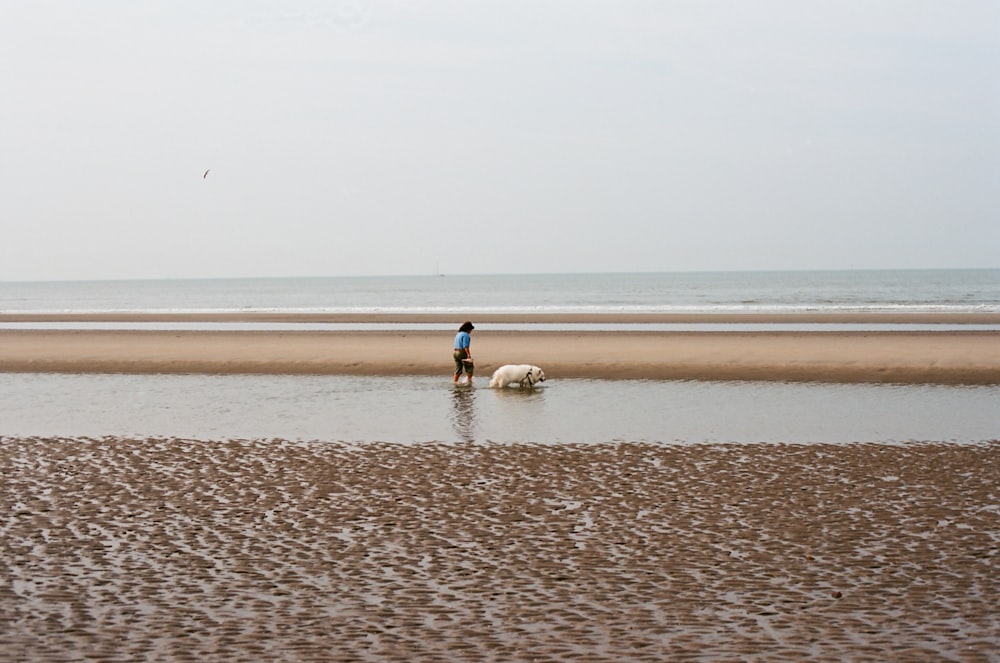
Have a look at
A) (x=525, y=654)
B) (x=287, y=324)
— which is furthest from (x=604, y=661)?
(x=287, y=324)

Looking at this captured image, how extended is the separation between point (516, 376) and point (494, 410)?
4.12 meters

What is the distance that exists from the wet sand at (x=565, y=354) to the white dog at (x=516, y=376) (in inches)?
125

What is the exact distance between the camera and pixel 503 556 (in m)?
9.84

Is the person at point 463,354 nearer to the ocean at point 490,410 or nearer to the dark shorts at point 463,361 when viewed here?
the dark shorts at point 463,361

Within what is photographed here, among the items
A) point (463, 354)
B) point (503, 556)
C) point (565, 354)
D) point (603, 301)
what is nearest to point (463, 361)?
point (463, 354)

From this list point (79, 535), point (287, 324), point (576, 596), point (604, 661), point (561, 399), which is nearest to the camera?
point (604, 661)

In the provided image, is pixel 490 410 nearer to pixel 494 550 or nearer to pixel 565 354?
pixel 494 550

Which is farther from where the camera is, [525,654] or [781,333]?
[781,333]

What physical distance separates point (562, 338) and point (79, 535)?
28.9 metres

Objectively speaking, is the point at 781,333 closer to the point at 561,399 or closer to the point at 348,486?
the point at 561,399

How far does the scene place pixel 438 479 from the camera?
538 inches

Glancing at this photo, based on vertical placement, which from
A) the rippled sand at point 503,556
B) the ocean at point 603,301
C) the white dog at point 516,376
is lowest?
the rippled sand at point 503,556

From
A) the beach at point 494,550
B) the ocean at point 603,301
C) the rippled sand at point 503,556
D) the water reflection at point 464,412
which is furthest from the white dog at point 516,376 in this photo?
the ocean at point 603,301

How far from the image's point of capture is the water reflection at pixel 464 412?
17.8m
